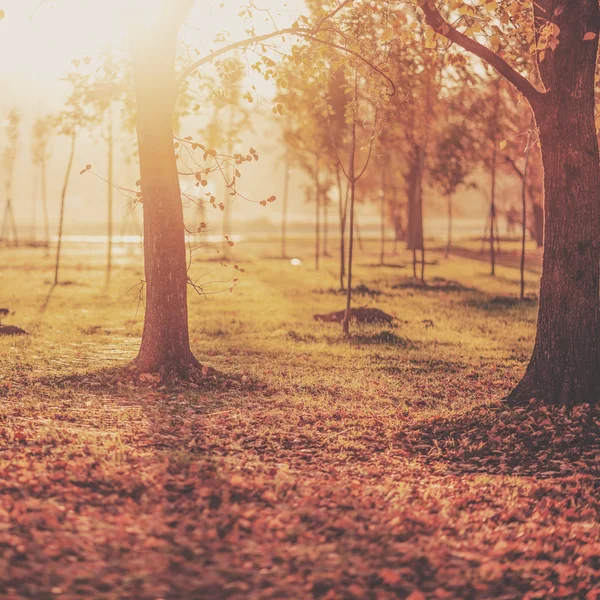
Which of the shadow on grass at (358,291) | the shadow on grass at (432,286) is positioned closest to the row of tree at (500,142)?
the shadow on grass at (358,291)

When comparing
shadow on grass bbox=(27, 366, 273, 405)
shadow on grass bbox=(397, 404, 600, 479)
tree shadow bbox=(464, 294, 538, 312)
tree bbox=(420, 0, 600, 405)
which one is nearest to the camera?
shadow on grass bbox=(397, 404, 600, 479)

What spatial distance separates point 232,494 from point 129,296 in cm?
1916

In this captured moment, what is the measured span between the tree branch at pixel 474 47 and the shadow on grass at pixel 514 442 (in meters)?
3.84

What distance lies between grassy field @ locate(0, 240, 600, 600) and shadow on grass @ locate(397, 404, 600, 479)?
0.03 meters

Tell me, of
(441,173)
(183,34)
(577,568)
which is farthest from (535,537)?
(441,173)

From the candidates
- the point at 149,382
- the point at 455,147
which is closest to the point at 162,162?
the point at 149,382

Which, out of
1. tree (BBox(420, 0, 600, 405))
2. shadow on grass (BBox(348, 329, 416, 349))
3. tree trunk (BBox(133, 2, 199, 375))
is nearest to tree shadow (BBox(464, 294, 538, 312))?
shadow on grass (BBox(348, 329, 416, 349))

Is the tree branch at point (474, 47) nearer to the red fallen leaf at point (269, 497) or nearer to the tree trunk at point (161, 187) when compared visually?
the tree trunk at point (161, 187)

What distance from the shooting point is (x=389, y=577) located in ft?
18.2

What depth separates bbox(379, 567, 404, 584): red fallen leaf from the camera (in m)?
5.53

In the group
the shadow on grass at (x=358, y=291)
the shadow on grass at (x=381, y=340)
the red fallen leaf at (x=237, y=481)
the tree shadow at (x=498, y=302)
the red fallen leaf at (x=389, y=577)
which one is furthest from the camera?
the shadow on grass at (x=358, y=291)

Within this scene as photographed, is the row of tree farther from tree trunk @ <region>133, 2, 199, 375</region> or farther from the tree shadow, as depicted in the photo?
the tree shadow

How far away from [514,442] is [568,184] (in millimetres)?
3155

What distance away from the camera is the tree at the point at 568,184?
9.73 metres
